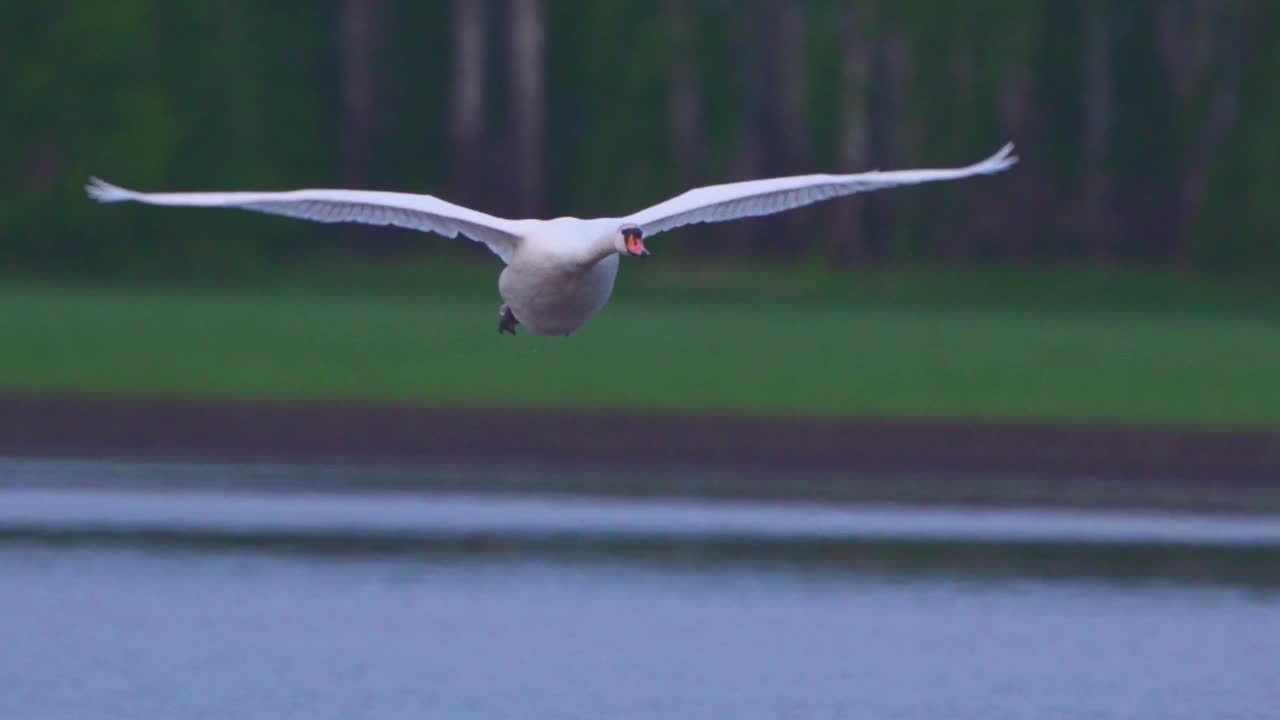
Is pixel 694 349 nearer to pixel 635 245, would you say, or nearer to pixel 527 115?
pixel 635 245

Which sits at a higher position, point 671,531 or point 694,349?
point 694,349

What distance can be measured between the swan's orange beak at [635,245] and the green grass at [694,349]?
9.01 m

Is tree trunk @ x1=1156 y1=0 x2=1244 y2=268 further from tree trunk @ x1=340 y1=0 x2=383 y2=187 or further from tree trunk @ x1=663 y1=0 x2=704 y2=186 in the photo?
tree trunk @ x1=340 y1=0 x2=383 y2=187

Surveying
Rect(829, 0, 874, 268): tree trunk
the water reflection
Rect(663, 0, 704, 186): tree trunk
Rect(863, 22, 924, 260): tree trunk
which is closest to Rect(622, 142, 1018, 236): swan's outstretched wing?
the water reflection

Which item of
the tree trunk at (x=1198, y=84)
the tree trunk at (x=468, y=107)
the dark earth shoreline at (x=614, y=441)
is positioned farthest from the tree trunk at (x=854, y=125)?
the dark earth shoreline at (x=614, y=441)

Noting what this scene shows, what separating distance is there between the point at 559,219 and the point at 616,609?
8.12 ft

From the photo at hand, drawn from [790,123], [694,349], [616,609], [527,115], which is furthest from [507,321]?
[790,123]

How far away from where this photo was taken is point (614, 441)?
779 inches

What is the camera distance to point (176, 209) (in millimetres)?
37062

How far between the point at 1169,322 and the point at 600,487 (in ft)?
48.5

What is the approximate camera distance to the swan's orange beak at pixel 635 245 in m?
11.8

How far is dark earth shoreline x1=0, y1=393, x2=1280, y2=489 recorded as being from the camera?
19094 millimetres

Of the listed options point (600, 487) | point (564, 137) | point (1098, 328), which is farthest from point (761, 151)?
point (600, 487)

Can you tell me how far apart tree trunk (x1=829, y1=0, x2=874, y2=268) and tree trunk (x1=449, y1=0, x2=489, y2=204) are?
16.7 ft
